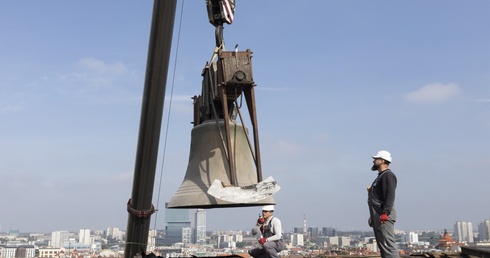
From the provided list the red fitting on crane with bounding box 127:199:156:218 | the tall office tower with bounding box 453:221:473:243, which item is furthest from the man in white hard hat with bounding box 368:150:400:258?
the tall office tower with bounding box 453:221:473:243

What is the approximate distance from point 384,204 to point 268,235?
1727 millimetres

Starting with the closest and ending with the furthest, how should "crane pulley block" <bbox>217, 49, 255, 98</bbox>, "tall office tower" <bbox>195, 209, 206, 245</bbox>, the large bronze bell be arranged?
1. the large bronze bell
2. "crane pulley block" <bbox>217, 49, 255, 98</bbox>
3. "tall office tower" <bbox>195, 209, 206, 245</bbox>

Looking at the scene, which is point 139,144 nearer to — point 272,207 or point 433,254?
point 272,207

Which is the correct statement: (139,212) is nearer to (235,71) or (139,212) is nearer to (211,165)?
(211,165)

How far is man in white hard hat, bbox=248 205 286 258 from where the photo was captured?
659 cm

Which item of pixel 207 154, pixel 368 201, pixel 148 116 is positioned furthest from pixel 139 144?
pixel 368 201

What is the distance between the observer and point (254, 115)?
24.3ft

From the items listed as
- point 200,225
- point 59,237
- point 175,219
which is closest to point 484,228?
point 59,237

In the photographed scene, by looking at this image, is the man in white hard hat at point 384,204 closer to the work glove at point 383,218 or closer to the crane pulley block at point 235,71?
the work glove at point 383,218

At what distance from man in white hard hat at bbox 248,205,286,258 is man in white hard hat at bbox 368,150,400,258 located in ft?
4.11

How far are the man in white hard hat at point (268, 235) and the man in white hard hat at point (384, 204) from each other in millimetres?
1252

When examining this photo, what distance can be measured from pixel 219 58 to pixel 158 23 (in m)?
1.79

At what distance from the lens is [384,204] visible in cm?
568

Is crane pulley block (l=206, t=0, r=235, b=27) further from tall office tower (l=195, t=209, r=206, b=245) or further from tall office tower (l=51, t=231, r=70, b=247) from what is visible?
tall office tower (l=51, t=231, r=70, b=247)
